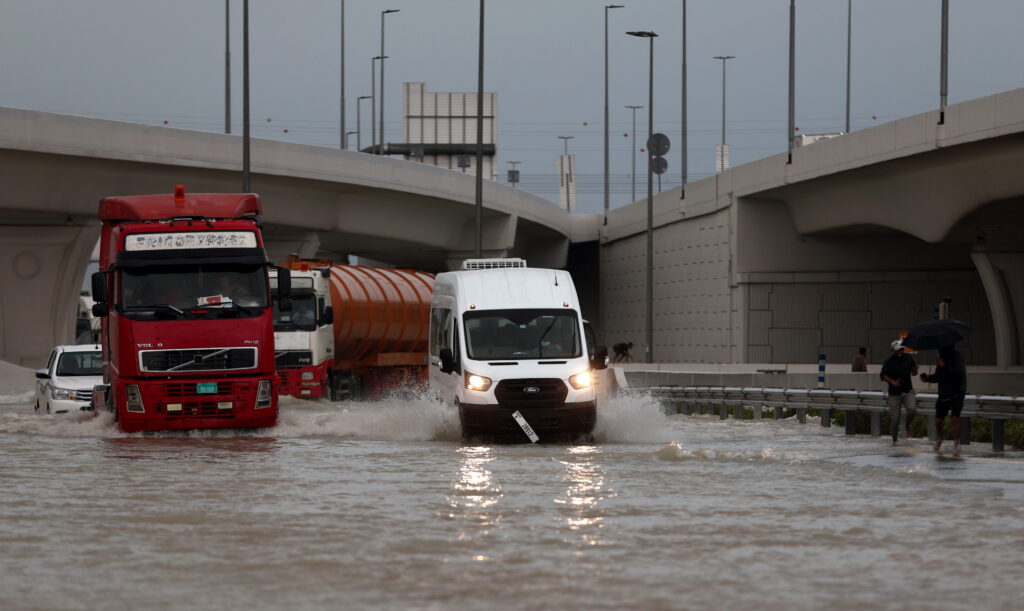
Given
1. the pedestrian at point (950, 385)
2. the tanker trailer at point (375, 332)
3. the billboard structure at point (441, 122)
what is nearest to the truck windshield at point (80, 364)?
the tanker trailer at point (375, 332)

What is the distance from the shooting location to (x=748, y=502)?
1440 centimetres

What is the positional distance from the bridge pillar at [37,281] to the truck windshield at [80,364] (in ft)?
71.0

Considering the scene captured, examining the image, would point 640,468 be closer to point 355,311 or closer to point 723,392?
point 723,392

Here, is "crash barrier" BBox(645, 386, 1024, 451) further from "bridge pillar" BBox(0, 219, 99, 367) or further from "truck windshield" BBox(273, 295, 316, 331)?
"bridge pillar" BBox(0, 219, 99, 367)

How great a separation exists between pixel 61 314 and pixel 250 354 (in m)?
33.4

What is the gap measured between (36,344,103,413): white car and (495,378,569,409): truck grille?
29.1 ft

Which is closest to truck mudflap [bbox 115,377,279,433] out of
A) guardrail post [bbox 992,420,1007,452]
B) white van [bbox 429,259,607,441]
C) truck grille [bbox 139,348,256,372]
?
truck grille [bbox 139,348,256,372]

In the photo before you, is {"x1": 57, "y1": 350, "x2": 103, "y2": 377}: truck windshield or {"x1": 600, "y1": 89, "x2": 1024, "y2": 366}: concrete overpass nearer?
{"x1": 57, "y1": 350, "x2": 103, "y2": 377}: truck windshield

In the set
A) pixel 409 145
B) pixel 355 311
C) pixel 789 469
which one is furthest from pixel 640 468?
pixel 409 145

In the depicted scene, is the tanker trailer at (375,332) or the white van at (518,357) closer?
the white van at (518,357)

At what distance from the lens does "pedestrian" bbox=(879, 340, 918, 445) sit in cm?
2214

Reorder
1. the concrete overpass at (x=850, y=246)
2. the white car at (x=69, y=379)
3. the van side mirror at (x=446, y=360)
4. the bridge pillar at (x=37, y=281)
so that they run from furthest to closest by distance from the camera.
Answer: the bridge pillar at (x=37, y=281)
the concrete overpass at (x=850, y=246)
the white car at (x=69, y=379)
the van side mirror at (x=446, y=360)

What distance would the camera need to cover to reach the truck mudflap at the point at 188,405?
2202 centimetres

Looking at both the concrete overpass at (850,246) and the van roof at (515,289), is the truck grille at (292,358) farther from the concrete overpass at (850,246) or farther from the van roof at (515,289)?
the concrete overpass at (850,246)
